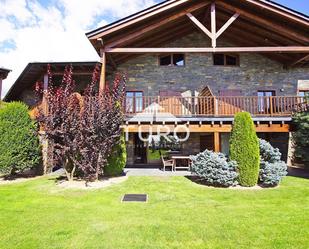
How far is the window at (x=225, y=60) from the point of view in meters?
14.5

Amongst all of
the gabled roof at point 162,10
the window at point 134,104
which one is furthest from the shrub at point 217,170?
the gabled roof at point 162,10

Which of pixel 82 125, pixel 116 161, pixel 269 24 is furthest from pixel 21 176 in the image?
pixel 269 24

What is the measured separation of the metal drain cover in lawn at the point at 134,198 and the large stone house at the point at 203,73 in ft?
13.8

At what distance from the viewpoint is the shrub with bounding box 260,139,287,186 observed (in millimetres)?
8016

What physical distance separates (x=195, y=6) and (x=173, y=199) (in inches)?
366

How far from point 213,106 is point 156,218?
25.0ft

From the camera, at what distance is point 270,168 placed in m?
8.09

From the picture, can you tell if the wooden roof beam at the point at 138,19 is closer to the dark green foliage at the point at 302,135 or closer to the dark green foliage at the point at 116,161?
the dark green foliage at the point at 116,161

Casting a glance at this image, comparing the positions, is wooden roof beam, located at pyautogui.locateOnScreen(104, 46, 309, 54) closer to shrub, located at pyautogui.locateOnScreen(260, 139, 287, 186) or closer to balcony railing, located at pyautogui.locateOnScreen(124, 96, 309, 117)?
balcony railing, located at pyautogui.locateOnScreen(124, 96, 309, 117)

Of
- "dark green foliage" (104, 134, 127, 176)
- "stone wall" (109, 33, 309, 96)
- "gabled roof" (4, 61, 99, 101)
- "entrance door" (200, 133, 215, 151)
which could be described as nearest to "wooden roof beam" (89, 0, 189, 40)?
"gabled roof" (4, 61, 99, 101)

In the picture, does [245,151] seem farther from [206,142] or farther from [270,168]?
[206,142]

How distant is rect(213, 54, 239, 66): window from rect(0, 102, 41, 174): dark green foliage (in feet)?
34.9

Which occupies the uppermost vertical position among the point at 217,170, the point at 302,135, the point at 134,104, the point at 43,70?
the point at 43,70

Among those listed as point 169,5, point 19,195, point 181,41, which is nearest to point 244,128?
point 169,5
